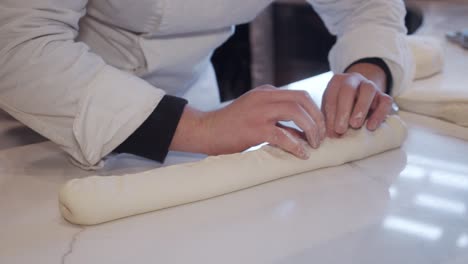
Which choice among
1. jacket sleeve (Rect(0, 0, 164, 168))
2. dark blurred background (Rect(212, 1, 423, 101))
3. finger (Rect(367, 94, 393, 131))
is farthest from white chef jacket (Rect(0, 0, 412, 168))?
dark blurred background (Rect(212, 1, 423, 101))

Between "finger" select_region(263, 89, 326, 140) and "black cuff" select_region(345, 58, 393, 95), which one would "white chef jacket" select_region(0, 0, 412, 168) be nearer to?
"black cuff" select_region(345, 58, 393, 95)

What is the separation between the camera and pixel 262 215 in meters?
0.55

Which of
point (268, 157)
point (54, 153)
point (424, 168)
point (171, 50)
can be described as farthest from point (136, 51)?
point (424, 168)

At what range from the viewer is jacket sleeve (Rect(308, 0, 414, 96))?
826 millimetres

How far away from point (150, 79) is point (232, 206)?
36 centimetres

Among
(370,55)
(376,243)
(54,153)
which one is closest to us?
(376,243)

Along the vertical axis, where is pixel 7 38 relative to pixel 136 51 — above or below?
above

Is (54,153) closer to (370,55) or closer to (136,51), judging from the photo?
(136,51)

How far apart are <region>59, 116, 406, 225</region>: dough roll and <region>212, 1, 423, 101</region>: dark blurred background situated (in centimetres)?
123

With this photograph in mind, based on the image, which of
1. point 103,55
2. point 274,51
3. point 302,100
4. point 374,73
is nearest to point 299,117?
point 302,100

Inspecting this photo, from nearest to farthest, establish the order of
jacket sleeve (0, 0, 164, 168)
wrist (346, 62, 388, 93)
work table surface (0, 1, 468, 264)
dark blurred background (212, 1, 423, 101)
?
work table surface (0, 1, 468, 264), jacket sleeve (0, 0, 164, 168), wrist (346, 62, 388, 93), dark blurred background (212, 1, 423, 101)

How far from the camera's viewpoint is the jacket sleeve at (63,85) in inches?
24.1

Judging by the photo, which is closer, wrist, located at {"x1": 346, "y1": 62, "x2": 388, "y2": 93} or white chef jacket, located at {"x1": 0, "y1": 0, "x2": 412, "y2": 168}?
white chef jacket, located at {"x1": 0, "y1": 0, "x2": 412, "y2": 168}

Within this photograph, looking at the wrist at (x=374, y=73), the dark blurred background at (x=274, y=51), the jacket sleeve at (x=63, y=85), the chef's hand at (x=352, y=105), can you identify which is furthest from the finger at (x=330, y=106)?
the dark blurred background at (x=274, y=51)
